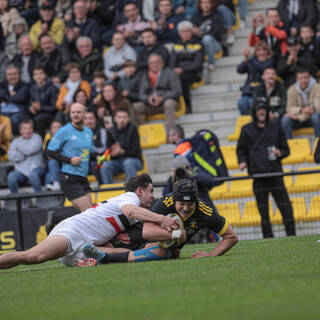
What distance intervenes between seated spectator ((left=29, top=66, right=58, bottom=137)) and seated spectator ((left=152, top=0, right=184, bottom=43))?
2769mm

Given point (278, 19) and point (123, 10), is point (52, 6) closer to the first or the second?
point (123, 10)

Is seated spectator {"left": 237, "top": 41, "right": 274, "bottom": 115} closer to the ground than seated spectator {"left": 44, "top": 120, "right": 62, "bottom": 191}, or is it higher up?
higher up

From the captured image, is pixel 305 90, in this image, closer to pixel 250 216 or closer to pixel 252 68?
pixel 252 68

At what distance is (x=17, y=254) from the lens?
28.2 feet

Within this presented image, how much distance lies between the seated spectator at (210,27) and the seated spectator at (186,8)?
0.39 m

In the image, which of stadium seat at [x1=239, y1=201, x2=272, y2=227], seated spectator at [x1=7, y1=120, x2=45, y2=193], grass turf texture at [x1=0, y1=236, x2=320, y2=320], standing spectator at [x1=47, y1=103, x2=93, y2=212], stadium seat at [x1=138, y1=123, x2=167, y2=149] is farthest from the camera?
stadium seat at [x1=138, y1=123, x2=167, y2=149]

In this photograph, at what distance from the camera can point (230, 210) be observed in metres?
13.9

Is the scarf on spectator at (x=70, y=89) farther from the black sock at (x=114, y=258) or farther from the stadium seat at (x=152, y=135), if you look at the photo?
the black sock at (x=114, y=258)

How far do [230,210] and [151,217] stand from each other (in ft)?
18.3

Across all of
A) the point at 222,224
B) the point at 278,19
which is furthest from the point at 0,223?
the point at 278,19

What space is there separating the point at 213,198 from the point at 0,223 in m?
3.71

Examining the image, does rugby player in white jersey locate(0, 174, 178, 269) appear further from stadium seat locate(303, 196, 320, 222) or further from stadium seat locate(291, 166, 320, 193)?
stadium seat locate(303, 196, 320, 222)

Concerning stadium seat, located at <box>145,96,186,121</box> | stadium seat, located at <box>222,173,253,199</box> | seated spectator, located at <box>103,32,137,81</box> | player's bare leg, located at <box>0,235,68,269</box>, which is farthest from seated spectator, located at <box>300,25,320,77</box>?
player's bare leg, located at <box>0,235,68,269</box>

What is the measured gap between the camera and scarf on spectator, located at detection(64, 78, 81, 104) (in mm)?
18297
